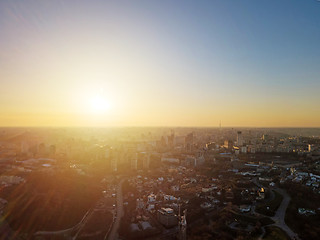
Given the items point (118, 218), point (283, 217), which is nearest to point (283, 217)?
point (283, 217)

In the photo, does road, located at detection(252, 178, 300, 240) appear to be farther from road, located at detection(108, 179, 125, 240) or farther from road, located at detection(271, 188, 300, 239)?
road, located at detection(108, 179, 125, 240)

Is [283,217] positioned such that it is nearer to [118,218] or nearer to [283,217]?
[283,217]

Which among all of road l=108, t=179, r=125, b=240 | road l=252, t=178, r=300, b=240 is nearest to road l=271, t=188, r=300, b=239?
road l=252, t=178, r=300, b=240

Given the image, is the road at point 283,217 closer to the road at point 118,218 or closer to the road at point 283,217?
the road at point 283,217

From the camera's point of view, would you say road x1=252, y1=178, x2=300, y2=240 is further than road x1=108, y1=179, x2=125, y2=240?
No

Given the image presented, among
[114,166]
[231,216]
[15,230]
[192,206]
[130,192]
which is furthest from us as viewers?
[114,166]

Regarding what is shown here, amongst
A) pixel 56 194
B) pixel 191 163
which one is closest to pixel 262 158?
pixel 191 163

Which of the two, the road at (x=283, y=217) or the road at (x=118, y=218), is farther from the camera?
the road at (x=118, y=218)

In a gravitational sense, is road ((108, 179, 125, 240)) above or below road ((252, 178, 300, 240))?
below

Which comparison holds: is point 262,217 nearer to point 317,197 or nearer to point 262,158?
point 317,197

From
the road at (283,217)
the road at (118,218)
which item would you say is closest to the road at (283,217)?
the road at (283,217)

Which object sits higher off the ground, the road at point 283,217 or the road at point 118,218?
the road at point 283,217
